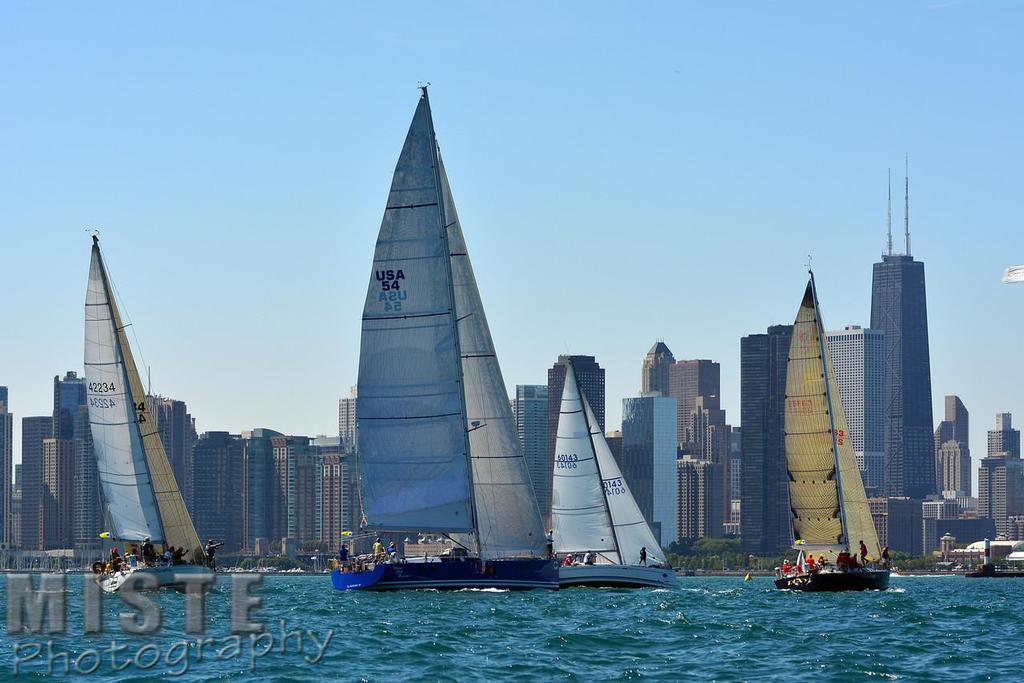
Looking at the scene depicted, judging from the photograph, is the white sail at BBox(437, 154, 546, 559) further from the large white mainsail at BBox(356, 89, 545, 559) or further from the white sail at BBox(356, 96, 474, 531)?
the white sail at BBox(356, 96, 474, 531)

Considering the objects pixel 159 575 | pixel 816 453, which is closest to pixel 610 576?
pixel 816 453

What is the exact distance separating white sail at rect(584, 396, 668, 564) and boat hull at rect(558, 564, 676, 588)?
2004 mm

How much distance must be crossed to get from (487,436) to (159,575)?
13.6 m

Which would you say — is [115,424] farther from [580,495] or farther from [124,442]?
[580,495]

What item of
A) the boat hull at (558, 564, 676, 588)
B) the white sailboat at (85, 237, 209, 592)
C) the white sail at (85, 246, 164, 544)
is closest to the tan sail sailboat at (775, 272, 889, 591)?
the boat hull at (558, 564, 676, 588)

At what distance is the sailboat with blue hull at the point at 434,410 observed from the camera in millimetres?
65125

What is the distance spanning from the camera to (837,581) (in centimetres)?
7544

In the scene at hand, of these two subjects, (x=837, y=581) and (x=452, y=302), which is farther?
(x=837, y=581)

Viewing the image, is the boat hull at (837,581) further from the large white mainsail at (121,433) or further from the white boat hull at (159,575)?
the large white mainsail at (121,433)

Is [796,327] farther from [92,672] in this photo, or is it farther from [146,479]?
[92,672]

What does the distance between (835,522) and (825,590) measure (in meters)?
4.14

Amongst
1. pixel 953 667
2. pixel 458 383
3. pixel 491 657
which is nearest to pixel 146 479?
pixel 458 383

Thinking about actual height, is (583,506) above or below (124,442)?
below

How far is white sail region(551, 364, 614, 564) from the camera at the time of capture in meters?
82.2
